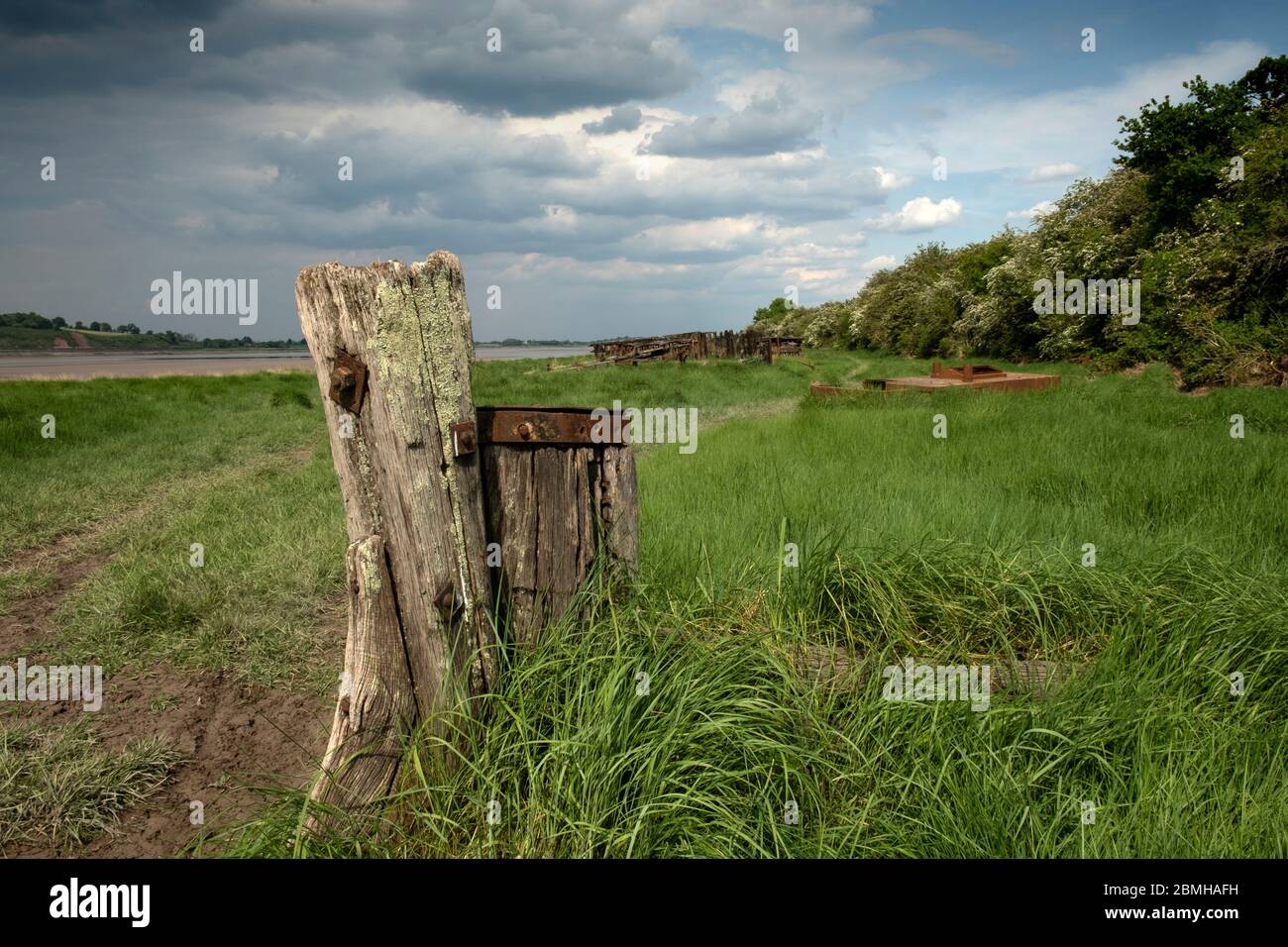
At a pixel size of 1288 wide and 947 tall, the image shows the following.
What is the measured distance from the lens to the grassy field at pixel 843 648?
7.45 feet

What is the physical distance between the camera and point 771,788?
93.9 inches

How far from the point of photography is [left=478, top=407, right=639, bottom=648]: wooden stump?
8.84 ft

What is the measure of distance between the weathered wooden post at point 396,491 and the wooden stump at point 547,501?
141 mm

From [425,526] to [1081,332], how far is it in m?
24.7

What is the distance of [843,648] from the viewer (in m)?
→ 3.33

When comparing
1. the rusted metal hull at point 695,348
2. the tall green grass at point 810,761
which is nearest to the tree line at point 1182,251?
the rusted metal hull at point 695,348

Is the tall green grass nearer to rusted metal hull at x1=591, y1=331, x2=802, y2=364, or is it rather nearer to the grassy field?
the grassy field

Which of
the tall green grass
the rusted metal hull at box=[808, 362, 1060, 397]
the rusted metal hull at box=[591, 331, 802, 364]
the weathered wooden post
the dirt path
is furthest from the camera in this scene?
the rusted metal hull at box=[591, 331, 802, 364]

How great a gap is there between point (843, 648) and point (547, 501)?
5.05 feet

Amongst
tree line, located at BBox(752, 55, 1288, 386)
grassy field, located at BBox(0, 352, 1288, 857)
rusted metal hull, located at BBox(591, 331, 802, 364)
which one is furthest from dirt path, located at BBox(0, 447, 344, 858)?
rusted metal hull, located at BBox(591, 331, 802, 364)

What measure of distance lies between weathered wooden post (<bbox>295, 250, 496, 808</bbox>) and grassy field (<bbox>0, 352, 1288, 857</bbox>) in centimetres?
18

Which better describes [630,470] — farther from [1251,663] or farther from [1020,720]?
[1251,663]

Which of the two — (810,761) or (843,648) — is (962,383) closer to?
(843,648)
